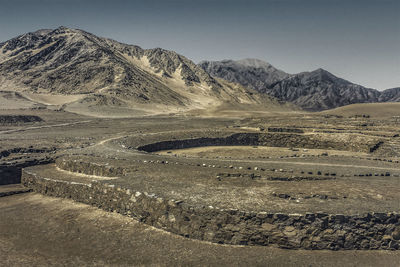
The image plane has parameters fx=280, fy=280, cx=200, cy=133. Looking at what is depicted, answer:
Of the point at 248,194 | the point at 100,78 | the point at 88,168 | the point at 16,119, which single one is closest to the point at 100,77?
the point at 100,78

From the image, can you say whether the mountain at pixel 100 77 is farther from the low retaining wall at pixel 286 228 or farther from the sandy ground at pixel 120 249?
the low retaining wall at pixel 286 228

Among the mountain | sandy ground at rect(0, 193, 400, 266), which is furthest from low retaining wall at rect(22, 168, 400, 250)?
the mountain

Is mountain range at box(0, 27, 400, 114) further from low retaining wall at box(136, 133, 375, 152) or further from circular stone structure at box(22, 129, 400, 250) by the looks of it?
circular stone structure at box(22, 129, 400, 250)

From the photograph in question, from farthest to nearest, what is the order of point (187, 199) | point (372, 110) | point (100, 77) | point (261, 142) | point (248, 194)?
point (100, 77)
point (372, 110)
point (261, 142)
point (248, 194)
point (187, 199)

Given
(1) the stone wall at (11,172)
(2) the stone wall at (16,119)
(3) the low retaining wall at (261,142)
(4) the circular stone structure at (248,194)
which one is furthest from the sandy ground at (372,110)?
(2) the stone wall at (16,119)

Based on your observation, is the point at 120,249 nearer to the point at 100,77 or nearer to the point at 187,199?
the point at 187,199
